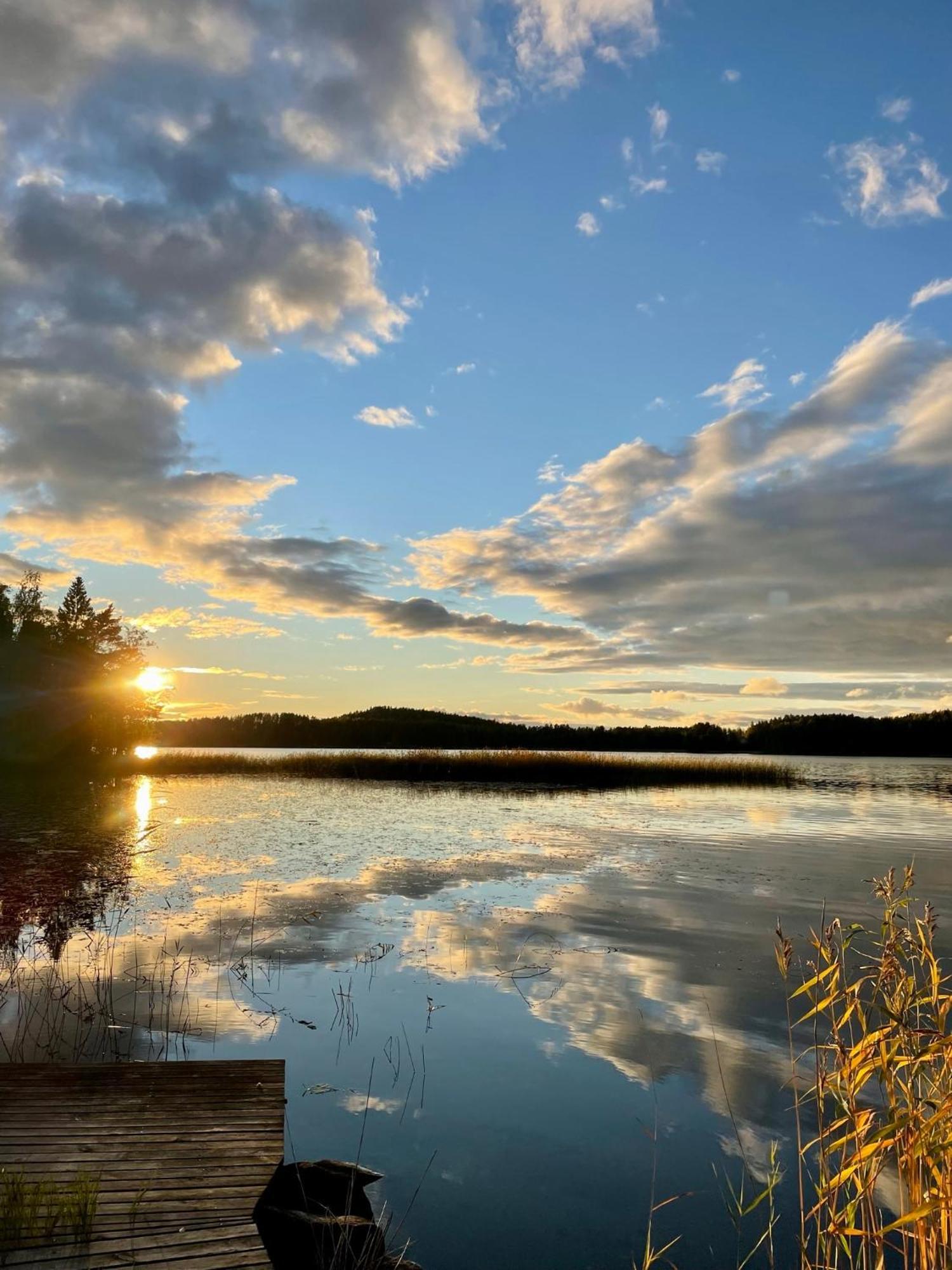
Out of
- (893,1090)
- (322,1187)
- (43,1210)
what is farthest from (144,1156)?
(893,1090)

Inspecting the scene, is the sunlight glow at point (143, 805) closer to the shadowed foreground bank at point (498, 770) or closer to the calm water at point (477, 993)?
the calm water at point (477, 993)

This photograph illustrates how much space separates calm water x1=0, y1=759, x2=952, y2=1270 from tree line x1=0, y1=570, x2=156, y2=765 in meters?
47.5

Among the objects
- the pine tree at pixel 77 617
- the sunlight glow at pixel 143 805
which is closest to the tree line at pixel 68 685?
the pine tree at pixel 77 617

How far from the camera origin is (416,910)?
16141mm

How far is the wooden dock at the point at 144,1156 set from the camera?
4.84 m

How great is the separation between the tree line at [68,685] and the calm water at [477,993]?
47.5 m

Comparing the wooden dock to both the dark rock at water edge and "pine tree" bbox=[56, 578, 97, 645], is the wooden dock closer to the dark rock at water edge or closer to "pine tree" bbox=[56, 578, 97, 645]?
the dark rock at water edge

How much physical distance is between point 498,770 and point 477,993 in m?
47.3

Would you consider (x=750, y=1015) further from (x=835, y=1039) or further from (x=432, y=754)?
(x=432, y=754)

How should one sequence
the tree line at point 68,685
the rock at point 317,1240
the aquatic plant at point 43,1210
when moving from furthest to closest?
the tree line at point 68,685 < the rock at point 317,1240 < the aquatic plant at point 43,1210

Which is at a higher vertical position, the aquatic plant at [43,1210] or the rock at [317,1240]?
the aquatic plant at [43,1210]

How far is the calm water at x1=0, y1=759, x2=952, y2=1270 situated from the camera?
6.72m

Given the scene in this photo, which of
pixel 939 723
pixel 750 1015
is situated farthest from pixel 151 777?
pixel 939 723

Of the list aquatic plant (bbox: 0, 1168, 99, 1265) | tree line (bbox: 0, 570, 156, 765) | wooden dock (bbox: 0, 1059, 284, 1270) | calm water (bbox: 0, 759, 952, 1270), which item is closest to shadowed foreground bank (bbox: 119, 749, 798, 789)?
tree line (bbox: 0, 570, 156, 765)
